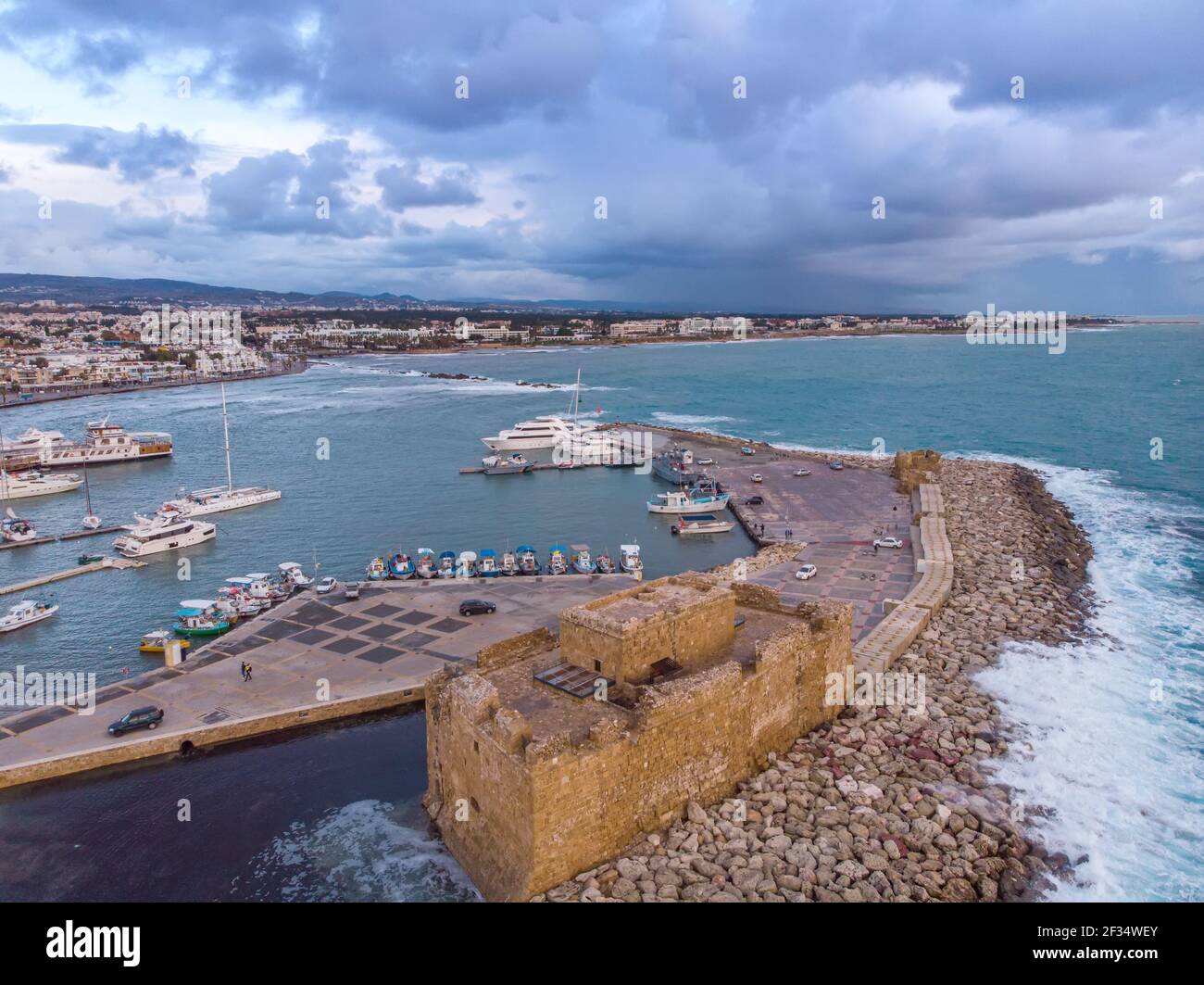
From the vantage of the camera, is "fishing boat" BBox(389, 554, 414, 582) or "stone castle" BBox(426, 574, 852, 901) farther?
"fishing boat" BBox(389, 554, 414, 582)

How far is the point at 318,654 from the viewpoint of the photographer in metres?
27.0

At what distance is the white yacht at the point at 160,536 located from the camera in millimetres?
43094

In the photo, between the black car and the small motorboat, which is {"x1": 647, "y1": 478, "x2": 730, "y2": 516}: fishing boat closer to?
the small motorboat

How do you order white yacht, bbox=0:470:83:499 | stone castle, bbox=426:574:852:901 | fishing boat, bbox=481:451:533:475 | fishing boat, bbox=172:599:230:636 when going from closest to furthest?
stone castle, bbox=426:574:852:901, fishing boat, bbox=172:599:230:636, white yacht, bbox=0:470:83:499, fishing boat, bbox=481:451:533:475

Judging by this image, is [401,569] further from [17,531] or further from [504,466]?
[504,466]

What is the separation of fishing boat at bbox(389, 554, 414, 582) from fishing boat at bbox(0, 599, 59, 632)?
45.3 feet

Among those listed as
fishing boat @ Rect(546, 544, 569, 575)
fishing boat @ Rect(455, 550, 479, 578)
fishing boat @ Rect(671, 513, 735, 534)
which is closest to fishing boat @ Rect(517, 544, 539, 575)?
fishing boat @ Rect(546, 544, 569, 575)

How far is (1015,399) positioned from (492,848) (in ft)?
361

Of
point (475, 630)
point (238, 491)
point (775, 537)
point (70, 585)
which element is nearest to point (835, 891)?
point (475, 630)

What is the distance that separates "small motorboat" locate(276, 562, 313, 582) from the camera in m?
36.1

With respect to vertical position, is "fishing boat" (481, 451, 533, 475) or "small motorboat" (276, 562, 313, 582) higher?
"fishing boat" (481, 451, 533, 475)

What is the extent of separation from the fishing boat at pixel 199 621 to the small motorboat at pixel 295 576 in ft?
14.7
